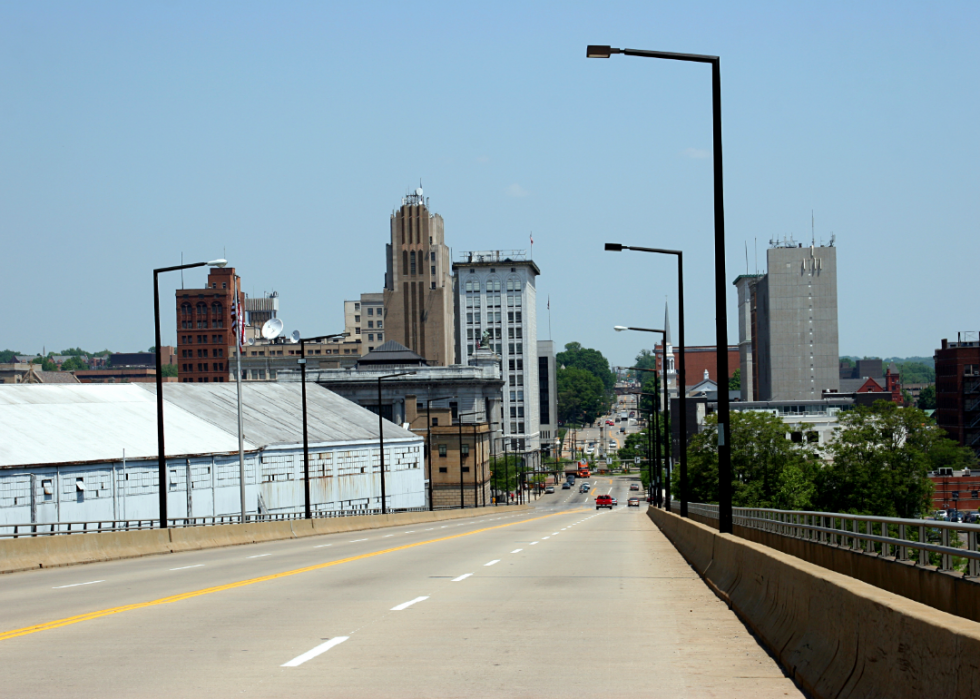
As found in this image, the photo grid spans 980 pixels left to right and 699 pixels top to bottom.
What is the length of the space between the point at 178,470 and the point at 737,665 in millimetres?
61511

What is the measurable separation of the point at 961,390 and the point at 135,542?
15395 centimetres

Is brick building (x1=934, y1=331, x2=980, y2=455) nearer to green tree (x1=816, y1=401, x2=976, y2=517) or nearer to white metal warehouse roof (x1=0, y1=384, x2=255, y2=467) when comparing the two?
green tree (x1=816, y1=401, x2=976, y2=517)

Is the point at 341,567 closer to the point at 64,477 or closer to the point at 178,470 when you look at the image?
the point at 64,477

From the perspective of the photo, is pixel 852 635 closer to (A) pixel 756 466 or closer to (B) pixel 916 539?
(B) pixel 916 539

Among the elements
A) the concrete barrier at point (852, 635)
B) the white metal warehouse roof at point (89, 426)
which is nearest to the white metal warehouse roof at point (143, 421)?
the white metal warehouse roof at point (89, 426)

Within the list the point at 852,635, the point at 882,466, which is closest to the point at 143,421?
the point at 882,466

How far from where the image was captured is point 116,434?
68438 mm

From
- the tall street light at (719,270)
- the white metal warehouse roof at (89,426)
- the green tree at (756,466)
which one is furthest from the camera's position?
the green tree at (756,466)

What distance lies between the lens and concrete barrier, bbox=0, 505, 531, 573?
2806cm

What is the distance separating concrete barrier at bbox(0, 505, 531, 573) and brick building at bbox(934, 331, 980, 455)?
438 ft

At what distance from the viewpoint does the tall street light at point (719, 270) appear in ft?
67.3

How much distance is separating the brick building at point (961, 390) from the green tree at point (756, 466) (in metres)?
58.7

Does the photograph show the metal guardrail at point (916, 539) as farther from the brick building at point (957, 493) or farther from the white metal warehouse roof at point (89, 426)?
the brick building at point (957, 493)

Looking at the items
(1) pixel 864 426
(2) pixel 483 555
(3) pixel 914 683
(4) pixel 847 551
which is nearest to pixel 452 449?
(1) pixel 864 426
